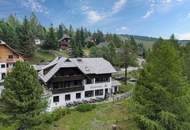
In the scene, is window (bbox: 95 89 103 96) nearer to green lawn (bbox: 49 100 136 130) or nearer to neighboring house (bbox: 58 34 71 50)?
green lawn (bbox: 49 100 136 130)

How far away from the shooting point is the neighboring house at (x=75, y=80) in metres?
49.0

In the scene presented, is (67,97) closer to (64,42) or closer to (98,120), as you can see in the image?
(98,120)

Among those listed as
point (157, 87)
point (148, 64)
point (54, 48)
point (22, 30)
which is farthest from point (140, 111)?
point (54, 48)

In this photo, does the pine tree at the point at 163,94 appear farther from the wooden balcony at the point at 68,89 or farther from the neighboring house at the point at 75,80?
the wooden balcony at the point at 68,89

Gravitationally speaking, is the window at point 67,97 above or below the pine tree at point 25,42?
below

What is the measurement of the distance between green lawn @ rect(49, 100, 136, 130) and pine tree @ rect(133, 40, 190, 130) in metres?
6.74

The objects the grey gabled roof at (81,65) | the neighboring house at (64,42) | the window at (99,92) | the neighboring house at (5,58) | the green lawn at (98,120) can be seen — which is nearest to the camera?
the green lawn at (98,120)

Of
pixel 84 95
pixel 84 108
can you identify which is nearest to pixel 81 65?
pixel 84 95

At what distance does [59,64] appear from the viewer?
4972 centimetres

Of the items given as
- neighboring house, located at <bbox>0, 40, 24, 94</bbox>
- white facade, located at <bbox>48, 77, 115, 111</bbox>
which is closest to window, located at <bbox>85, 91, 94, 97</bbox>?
white facade, located at <bbox>48, 77, 115, 111</bbox>

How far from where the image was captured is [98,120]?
39.5 meters

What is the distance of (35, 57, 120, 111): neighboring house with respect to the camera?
4903 centimetres

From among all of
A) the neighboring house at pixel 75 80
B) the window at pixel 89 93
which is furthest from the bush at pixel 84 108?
the window at pixel 89 93

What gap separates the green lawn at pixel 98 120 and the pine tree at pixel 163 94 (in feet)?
22.1
